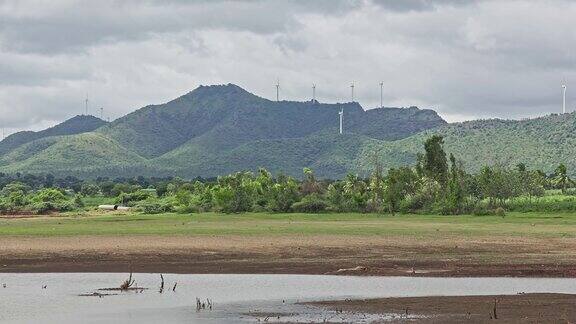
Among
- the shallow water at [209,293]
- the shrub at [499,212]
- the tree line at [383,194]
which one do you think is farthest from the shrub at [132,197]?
the shallow water at [209,293]

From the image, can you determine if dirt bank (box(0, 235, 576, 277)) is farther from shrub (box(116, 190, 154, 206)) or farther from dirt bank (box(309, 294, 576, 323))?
shrub (box(116, 190, 154, 206))

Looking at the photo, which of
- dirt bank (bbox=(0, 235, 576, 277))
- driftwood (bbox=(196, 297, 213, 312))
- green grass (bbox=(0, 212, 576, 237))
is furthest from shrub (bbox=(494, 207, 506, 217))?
driftwood (bbox=(196, 297, 213, 312))

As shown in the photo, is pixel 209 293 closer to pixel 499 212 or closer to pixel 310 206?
pixel 499 212

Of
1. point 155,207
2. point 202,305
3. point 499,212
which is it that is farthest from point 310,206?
point 202,305

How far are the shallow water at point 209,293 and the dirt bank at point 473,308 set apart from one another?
1.65 meters

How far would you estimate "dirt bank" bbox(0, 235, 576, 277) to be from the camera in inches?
2239

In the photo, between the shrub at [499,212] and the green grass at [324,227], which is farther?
the shrub at [499,212]

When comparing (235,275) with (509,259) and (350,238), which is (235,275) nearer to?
(509,259)

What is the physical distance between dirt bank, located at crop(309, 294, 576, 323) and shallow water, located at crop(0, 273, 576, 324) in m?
1.65

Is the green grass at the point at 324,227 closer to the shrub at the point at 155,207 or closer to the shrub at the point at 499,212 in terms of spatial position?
the shrub at the point at 499,212

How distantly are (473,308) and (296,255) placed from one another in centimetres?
2615

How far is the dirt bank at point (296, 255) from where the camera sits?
2239 inches

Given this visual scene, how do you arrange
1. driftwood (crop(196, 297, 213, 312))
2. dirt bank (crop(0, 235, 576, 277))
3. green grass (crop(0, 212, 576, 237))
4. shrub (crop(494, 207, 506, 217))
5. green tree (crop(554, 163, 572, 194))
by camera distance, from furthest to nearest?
green tree (crop(554, 163, 572, 194)) → shrub (crop(494, 207, 506, 217)) → green grass (crop(0, 212, 576, 237)) → dirt bank (crop(0, 235, 576, 277)) → driftwood (crop(196, 297, 213, 312))

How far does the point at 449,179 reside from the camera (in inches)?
5527
